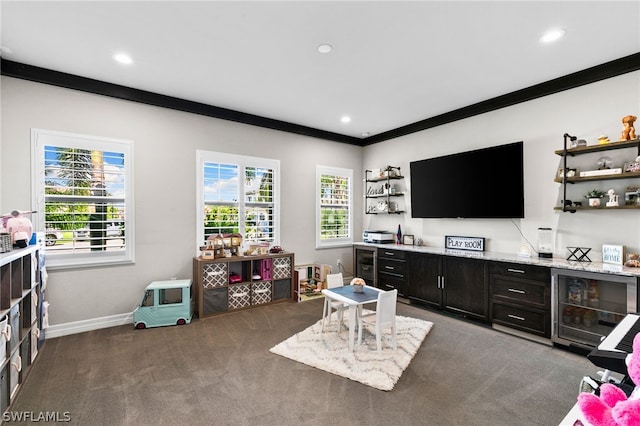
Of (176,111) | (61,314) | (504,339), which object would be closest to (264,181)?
(176,111)

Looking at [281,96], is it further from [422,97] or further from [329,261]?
[329,261]

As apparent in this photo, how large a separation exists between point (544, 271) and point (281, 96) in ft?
12.2

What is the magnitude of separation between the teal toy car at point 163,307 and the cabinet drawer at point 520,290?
3779 millimetres

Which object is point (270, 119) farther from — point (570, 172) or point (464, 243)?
point (570, 172)

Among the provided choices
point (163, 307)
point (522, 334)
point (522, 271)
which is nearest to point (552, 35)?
point (522, 271)

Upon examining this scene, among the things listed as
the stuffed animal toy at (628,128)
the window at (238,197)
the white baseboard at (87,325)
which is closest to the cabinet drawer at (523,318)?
the stuffed animal toy at (628,128)

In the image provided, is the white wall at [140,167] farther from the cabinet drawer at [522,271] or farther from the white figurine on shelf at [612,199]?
the white figurine on shelf at [612,199]

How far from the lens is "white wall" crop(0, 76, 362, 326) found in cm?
317

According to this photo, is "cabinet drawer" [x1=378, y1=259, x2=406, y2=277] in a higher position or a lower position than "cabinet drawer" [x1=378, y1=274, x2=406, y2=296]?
higher

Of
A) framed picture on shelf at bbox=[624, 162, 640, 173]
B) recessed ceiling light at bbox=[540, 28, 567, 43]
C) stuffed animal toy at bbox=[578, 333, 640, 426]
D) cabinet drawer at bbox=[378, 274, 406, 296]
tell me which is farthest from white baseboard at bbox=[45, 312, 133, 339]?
framed picture on shelf at bbox=[624, 162, 640, 173]

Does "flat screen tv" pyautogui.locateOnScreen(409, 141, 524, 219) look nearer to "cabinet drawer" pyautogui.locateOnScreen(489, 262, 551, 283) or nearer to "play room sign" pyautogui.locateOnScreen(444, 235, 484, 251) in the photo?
"play room sign" pyautogui.locateOnScreen(444, 235, 484, 251)

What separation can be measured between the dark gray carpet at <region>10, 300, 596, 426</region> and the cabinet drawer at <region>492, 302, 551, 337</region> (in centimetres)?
15

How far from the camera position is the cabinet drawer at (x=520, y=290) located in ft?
10.4

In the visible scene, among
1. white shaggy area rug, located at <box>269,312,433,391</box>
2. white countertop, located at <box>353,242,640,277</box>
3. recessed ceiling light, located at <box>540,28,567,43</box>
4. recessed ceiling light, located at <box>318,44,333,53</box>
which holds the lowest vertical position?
white shaggy area rug, located at <box>269,312,433,391</box>
